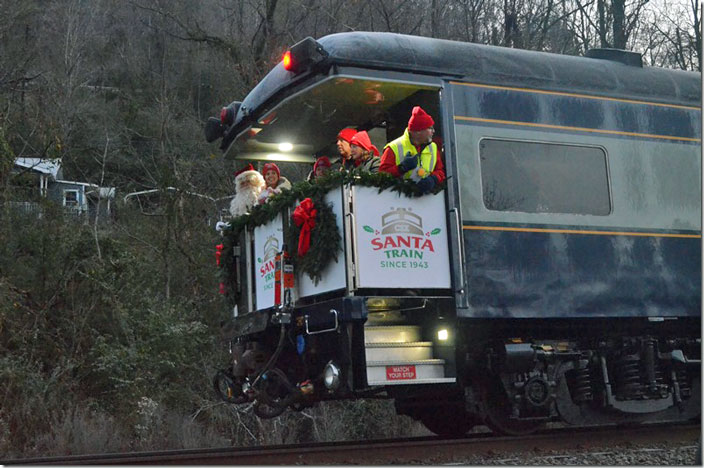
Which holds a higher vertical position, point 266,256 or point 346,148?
point 346,148

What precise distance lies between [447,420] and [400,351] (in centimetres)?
261

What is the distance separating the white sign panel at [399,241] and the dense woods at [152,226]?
17.7ft

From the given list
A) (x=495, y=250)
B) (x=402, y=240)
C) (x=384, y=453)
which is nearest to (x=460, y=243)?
(x=495, y=250)

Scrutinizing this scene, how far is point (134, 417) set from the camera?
11.9 m

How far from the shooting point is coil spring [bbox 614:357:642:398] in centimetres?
810

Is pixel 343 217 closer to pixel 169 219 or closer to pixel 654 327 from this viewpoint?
pixel 654 327

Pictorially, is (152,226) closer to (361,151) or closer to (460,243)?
(361,151)

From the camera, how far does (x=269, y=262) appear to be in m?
8.20

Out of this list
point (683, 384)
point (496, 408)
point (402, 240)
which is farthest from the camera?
point (683, 384)

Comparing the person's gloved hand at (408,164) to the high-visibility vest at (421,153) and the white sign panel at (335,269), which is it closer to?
the high-visibility vest at (421,153)

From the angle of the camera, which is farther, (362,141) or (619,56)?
(619,56)

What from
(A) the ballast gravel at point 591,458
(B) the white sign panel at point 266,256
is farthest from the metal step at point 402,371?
(B) the white sign panel at point 266,256

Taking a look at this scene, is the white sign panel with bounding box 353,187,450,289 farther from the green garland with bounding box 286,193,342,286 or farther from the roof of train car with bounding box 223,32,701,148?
the roof of train car with bounding box 223,32,701,148

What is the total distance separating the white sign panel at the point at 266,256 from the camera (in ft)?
26.5
